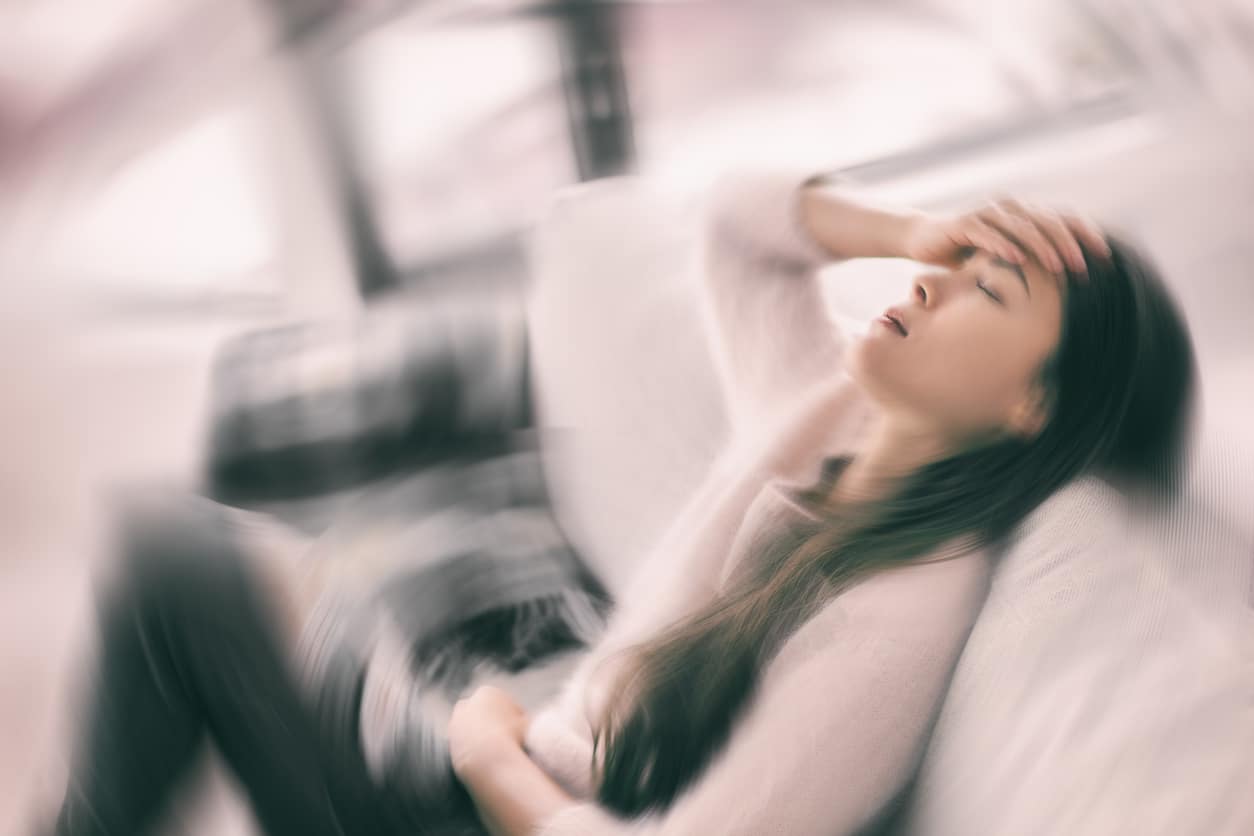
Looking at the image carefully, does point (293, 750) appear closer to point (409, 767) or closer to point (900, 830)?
point (409, 767)

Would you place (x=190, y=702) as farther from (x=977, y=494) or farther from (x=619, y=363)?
(x=977, y=494)

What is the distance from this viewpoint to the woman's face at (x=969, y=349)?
1.85ft

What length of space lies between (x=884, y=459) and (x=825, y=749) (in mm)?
172

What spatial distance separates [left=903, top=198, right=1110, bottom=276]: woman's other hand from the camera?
575 mm

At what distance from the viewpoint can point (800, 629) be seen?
0.55m

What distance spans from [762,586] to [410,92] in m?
0.39

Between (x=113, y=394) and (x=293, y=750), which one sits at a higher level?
(x=113, y=394)

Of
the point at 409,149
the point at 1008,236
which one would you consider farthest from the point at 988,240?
the point at 409,149

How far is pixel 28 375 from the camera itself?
22.3 inches

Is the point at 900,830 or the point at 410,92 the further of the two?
the point at 410,92

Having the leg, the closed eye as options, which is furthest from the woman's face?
the leg

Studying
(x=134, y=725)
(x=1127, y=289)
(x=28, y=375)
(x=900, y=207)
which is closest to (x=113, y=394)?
(x=28, y=375)

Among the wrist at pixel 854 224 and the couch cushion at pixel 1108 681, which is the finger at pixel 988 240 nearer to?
the wrist at pixel 854 224

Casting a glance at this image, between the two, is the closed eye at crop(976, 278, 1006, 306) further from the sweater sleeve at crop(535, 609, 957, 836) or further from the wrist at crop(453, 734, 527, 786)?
the wrist at crop(453, 734, 527, 786)
